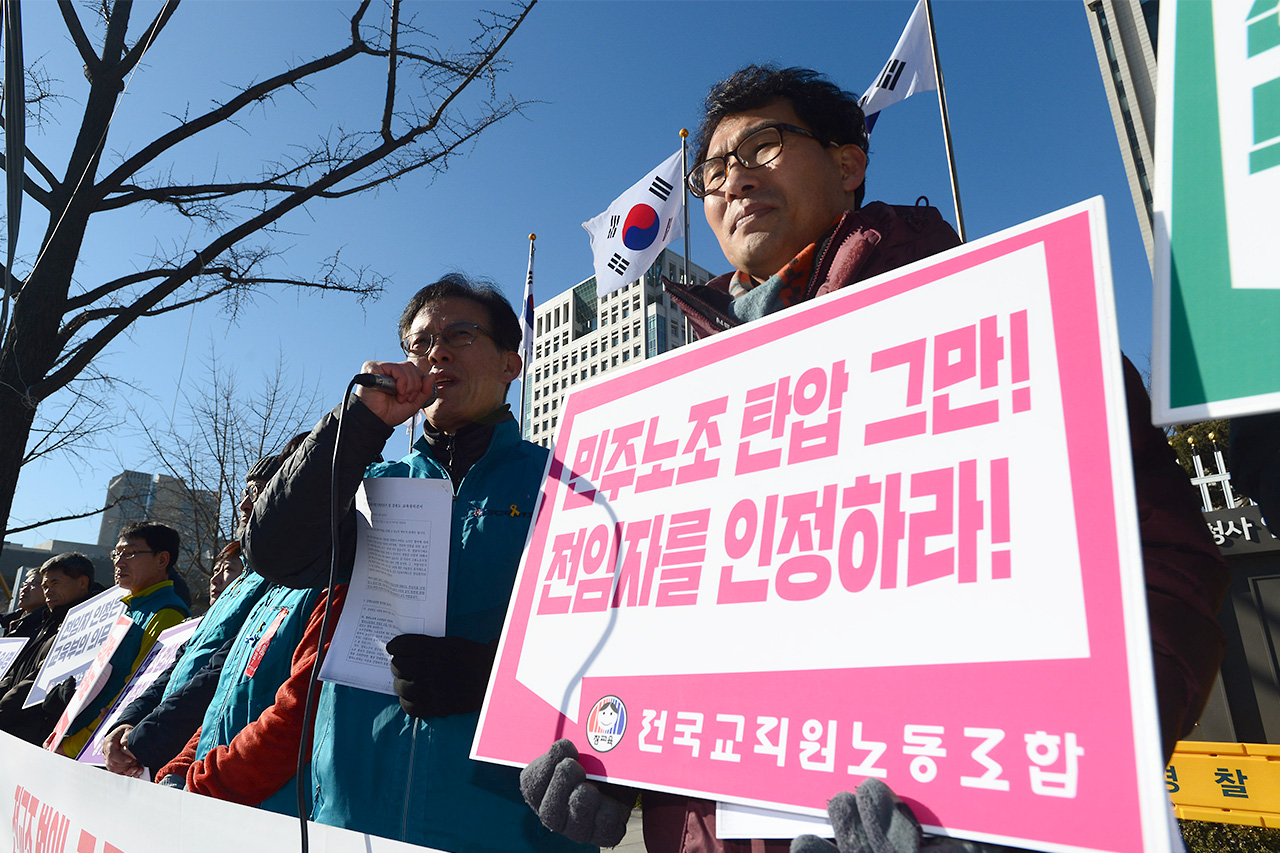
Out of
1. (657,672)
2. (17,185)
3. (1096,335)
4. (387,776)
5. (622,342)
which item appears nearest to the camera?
(1096,335)

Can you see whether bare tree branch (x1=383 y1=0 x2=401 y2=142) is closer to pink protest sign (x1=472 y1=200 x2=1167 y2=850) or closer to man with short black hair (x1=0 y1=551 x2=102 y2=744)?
man with short black hair (x1=0 y1=551 x2=102 y2=744)

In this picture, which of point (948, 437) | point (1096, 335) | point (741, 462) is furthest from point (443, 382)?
point (1096, 335)

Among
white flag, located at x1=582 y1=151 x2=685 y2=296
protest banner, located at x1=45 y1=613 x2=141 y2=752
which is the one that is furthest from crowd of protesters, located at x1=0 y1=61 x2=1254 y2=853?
white flag, located at x1=582 y1=151 x2=685 y2=296

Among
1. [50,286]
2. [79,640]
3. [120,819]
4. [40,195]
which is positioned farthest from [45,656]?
[120,819]

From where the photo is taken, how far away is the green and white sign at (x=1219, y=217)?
0.72 metres

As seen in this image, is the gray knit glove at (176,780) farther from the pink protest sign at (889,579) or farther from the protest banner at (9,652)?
the protest banner at (9,652)

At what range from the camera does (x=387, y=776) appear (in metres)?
1.53

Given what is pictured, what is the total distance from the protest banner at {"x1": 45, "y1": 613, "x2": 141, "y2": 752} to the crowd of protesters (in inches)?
58.7

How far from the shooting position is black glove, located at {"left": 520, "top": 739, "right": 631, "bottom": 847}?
0.95m

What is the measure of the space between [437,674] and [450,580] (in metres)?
0.31

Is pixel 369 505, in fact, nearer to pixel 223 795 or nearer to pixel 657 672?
pixel 223 795

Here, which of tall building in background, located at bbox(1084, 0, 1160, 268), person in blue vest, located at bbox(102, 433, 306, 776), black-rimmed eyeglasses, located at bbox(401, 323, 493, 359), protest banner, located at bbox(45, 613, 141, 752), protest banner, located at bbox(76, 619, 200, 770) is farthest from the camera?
tall building in background, located at bbox(1084, 0, 1160, 268)

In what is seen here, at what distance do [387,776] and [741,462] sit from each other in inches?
44.0

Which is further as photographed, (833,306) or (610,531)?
(610,531)
